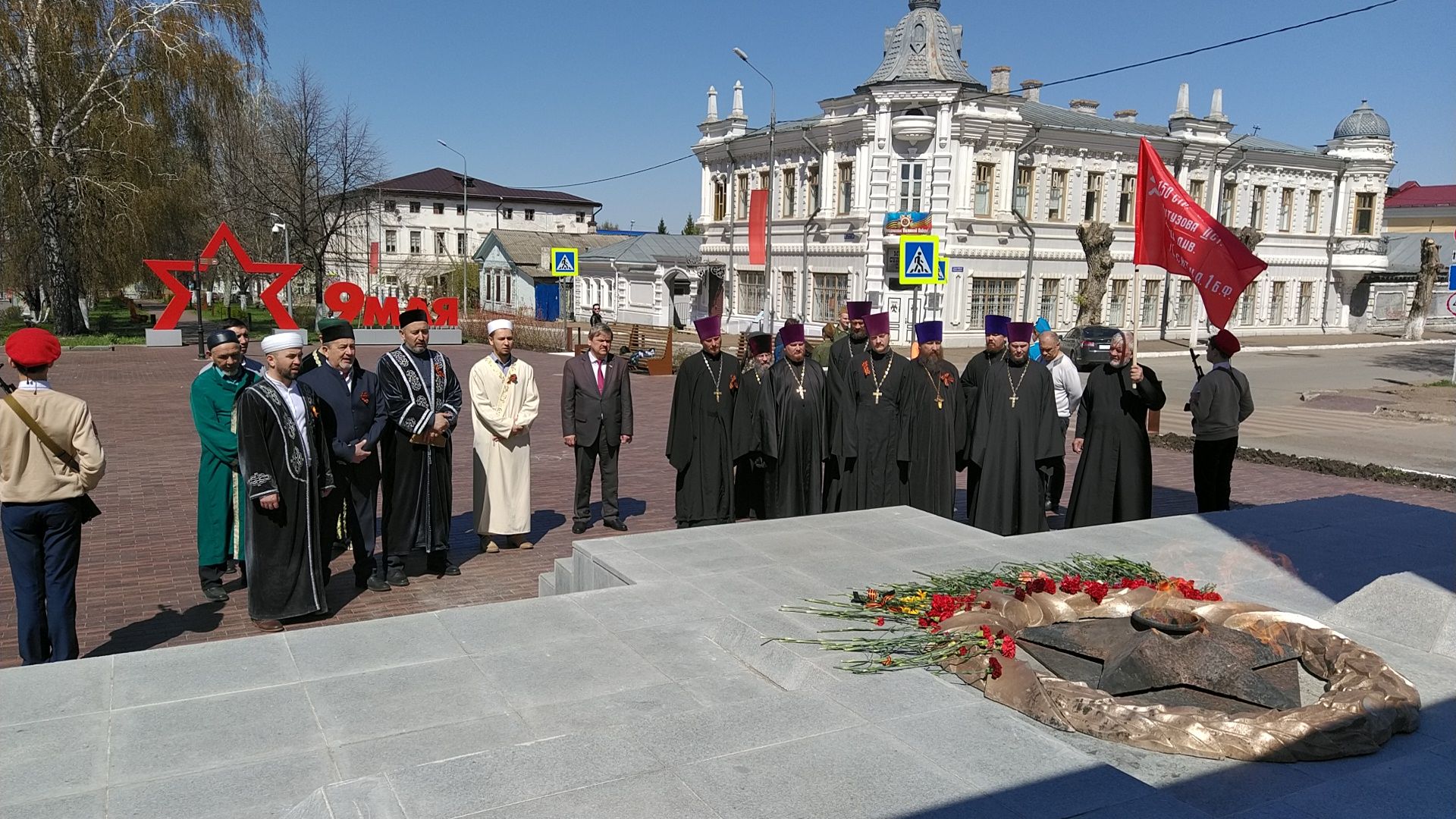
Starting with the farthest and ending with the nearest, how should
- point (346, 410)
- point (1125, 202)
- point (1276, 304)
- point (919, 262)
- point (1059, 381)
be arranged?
point (1276, 304) < point (1125, 202) < point (919, 262) < point (1059, 381) < point (346, 410)

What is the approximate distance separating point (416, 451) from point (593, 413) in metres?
1.96

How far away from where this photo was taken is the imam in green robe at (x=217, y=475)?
6676mm

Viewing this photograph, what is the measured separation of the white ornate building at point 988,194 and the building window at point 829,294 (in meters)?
0.08

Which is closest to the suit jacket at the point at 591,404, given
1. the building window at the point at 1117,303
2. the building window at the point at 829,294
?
the building window at the point at 829,294

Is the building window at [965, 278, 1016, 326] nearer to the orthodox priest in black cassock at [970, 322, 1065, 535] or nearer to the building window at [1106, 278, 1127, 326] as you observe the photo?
the building window at [1106, 278, 1127, 326]

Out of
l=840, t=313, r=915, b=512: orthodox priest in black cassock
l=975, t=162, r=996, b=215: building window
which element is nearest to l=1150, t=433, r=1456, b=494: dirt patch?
l=840, t=313, r=915, b=512: orthodox priest in black cassock

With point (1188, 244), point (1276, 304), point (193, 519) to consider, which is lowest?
point (193, 519)

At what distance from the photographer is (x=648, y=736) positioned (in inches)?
152

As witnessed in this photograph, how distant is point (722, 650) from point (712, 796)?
1.43m

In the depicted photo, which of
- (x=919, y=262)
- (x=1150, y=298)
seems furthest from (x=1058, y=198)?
(x=919, y=262)

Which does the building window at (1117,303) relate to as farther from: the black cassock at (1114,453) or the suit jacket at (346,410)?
the suit jacket at (346,410)

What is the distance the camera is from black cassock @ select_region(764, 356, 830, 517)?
8.92 metres

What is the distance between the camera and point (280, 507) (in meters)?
6.15

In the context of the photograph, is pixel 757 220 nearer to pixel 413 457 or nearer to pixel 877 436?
pixel 877 436
